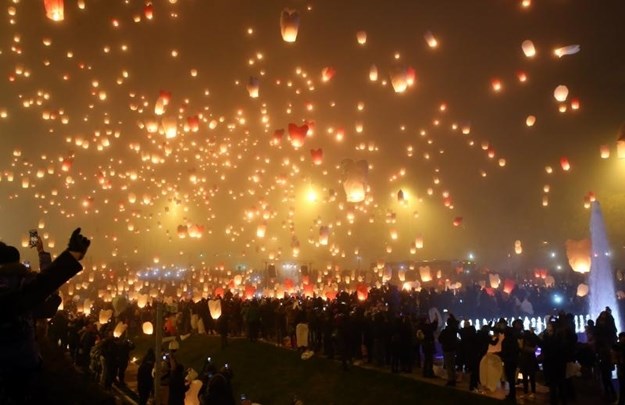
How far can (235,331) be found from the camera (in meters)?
19.1

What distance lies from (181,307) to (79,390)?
62.3 ft

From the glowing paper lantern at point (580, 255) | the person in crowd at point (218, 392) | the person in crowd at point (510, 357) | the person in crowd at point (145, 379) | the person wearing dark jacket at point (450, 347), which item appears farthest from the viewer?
the glowing paper lantern at point (580, 255)

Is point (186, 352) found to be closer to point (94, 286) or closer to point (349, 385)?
point (349, 385)

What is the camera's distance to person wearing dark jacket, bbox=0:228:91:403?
7.54ft

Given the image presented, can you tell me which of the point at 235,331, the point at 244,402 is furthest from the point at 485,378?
the point at 235,331

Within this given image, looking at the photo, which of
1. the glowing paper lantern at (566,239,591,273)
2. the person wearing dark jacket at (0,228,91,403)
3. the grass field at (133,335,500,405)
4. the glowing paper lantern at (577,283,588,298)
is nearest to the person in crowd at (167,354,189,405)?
the grass field at (133,335,500,405)

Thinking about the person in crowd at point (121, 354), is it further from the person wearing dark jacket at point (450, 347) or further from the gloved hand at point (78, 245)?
the gloved hand at point (78, 245)

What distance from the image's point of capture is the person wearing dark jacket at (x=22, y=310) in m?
2.30

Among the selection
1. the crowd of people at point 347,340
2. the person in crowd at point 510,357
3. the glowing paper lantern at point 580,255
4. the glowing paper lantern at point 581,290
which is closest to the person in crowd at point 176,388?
the crowd of people at point 347,340

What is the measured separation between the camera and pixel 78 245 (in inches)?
93.1

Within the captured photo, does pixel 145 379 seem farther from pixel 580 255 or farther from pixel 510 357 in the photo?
pixel 580 255

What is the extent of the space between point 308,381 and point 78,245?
38.7 feet

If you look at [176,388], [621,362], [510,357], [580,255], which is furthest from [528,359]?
[580,255]

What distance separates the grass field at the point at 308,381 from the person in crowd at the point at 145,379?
3.73 m
